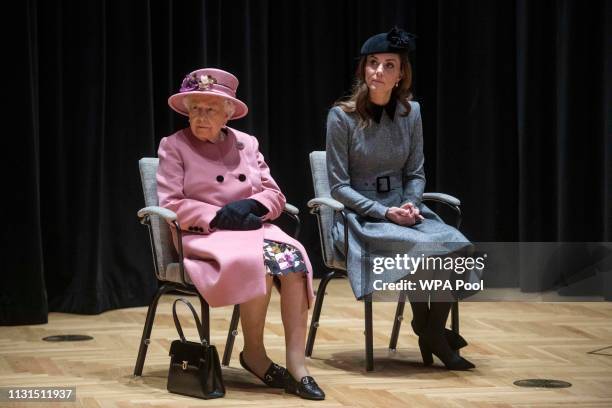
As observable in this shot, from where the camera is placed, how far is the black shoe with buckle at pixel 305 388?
3.54 m

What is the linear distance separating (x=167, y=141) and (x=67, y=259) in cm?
182

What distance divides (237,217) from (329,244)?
0.61m

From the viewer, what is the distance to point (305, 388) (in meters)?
3.57

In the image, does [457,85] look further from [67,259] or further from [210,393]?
[210,393]

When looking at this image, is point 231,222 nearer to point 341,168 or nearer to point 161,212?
point 161,212

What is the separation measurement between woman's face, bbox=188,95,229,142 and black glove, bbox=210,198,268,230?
29 centimetres

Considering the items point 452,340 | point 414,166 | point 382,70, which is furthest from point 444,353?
point 382,70

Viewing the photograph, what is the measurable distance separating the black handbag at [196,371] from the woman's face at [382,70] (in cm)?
124

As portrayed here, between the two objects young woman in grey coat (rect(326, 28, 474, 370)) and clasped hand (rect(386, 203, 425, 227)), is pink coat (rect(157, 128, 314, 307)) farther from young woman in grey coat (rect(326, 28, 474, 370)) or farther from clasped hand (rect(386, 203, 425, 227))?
clasped hand (rect(386, 203, 425, 227))

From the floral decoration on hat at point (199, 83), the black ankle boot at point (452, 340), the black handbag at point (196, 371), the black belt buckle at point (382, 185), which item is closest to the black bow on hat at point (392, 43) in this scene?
the black belt buckle at point (382, 185)

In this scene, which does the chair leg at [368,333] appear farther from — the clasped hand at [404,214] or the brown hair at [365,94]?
the brown hair at [365,94]

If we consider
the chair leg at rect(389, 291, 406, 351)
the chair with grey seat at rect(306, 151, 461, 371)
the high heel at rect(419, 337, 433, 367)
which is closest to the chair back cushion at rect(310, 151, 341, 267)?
the chair with grey seat at rect(306, 151, 461, 371)

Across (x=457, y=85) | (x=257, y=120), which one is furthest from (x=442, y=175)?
(x=257, y=120)

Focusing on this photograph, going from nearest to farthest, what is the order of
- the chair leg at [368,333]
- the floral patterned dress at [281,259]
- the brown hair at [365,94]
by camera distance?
the floral patterned dress at [281,259], the chair leg at [368,333], the brown hair at [365,94]
